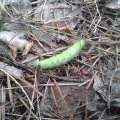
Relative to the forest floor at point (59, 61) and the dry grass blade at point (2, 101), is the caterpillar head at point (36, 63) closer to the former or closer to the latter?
the forest floor at point (59, 61)

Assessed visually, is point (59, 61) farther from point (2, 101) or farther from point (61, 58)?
point (2, 101)

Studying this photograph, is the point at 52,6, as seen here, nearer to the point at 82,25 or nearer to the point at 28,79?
the point at 82,25

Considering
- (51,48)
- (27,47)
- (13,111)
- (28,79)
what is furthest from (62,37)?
(13,111)

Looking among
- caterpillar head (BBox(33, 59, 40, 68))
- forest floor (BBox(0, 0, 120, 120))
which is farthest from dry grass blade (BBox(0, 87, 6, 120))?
caterpillar head (BBox(33, 59, 40, 68))

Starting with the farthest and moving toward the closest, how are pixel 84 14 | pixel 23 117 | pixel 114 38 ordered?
pixel 84 14 → pixel 114 38 → pixel 23 117

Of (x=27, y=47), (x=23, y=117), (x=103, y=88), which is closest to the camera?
(x=23, y=117)

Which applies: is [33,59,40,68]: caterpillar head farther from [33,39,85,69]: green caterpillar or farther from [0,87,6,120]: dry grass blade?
[0,87,6,120]: dry grass blade

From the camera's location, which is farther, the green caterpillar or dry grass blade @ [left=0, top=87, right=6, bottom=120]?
the green caterpillar

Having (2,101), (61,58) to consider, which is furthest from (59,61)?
(2,101)

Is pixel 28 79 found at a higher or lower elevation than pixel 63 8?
lower
